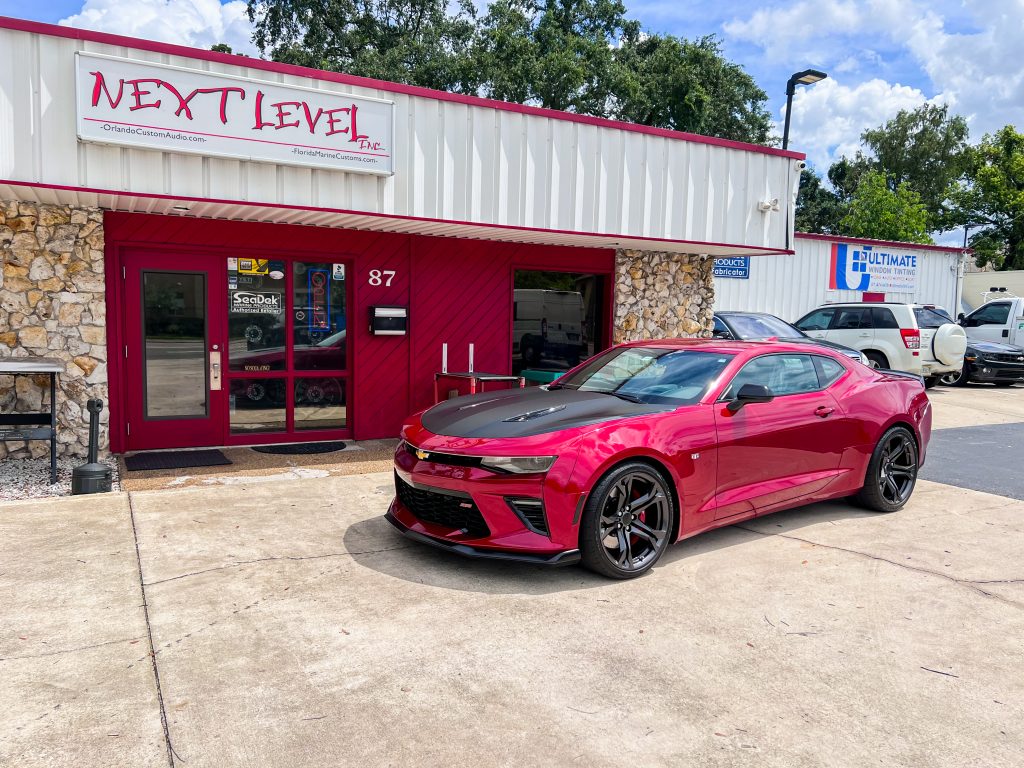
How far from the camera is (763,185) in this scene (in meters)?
10.5

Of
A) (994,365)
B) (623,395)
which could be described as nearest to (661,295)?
(623,395)

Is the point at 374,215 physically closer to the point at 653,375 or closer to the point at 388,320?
the point at 388,320

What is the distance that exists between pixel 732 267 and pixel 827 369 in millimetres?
11310

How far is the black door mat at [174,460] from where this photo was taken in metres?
7.46

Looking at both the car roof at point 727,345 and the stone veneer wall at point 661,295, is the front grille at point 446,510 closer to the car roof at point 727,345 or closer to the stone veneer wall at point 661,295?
the car roof at point 727,345

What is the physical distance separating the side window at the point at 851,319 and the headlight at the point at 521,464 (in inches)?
498

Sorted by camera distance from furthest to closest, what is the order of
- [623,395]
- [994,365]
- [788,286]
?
[788,286]
[994,365]
[623,395]

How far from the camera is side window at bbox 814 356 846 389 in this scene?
600 centimetres

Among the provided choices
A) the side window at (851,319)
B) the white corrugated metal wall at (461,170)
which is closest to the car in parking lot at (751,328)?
the white corrugated metal wall at (461,170)

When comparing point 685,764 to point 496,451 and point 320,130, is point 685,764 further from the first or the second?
point 320,130

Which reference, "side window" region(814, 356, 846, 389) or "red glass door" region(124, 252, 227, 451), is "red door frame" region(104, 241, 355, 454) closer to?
"red glass door" region(124, 252, 227, 451)

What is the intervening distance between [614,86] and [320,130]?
83.7 feet

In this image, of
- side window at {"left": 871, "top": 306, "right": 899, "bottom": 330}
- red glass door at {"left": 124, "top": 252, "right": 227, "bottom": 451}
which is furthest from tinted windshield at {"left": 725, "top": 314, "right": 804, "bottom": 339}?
red glass door at {"left": 124, "top": 252, "right": 227, "bottom": 451}

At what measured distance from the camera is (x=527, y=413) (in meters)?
4.96
